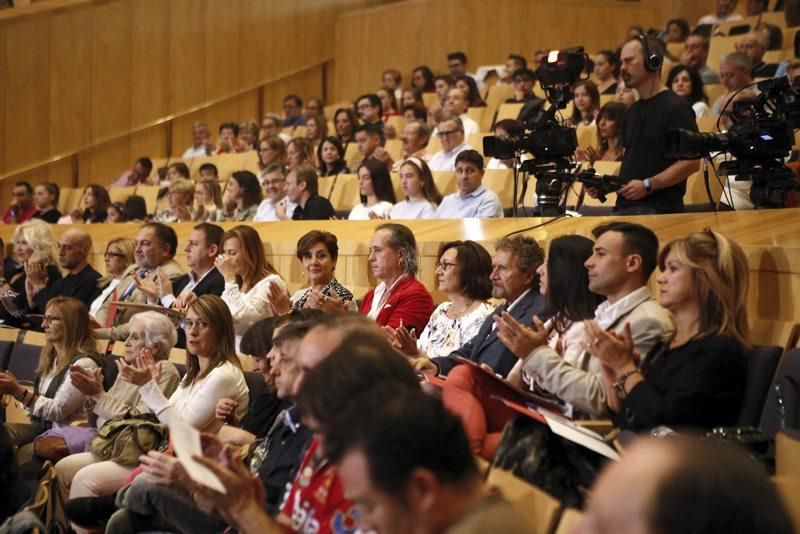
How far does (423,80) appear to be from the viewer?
904cm

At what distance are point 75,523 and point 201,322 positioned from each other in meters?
0.63

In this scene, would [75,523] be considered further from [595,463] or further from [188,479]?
[595,463]

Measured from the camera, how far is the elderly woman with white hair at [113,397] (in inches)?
123

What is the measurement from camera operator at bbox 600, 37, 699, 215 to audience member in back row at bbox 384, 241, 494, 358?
0.44 m

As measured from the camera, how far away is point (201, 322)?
10.5 ft

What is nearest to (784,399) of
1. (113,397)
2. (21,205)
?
(113,397)

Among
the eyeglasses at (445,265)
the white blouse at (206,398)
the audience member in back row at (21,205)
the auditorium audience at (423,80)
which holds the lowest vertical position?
the white blouse at (206,398)

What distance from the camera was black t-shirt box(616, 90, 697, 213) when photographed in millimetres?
3521

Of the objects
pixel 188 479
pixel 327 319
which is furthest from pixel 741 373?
pixel 188 479

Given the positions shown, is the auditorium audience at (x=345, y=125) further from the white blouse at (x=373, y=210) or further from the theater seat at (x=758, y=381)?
the theater seat at (x=758, y=381)

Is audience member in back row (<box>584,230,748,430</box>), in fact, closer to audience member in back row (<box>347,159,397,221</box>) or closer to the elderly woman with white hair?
the elderly woman with white hair

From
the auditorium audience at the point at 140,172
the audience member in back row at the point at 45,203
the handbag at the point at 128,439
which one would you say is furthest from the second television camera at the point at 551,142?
the auditorium audience at the point at 140,172

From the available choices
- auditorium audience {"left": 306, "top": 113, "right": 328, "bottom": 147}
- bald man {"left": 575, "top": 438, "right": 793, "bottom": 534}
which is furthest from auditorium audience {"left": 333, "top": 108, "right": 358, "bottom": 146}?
bald man {"left": 575, "top": 438, "right": 793, "bottom": 534}

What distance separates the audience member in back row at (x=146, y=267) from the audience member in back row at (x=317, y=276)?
1.02 metres
